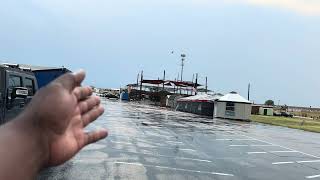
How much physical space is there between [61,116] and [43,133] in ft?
0.34

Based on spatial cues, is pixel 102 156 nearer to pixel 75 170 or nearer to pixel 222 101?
pixel 75 170

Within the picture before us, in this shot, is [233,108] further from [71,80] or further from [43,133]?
[43,133]

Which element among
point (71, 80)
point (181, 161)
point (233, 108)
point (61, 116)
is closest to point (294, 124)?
point (233, 108)

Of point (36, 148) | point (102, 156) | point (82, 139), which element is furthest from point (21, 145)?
point (102, 156)

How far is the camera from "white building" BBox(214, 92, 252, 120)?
53844 mm

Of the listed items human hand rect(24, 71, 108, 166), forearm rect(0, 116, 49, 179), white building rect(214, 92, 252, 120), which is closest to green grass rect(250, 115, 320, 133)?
white building rect(214, 92, 252, 120)

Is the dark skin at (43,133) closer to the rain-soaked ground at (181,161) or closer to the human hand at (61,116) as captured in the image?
the human hand at (61,116)

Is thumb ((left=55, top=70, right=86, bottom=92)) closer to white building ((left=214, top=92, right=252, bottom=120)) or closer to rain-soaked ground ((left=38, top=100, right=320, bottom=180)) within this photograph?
rain-soaked ground ((left=38, top=100, right=320, bottom=180))

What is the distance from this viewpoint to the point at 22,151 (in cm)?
239

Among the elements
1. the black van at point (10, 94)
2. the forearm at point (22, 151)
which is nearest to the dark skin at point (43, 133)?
the forearm at point (22, 151)

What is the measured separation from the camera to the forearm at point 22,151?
2354 mm

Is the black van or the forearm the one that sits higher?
the black van

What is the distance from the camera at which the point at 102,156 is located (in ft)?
47.7

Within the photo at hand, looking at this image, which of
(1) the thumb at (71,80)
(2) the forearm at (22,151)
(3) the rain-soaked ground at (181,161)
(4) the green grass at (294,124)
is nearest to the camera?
(2) the forearm at (22,151)
